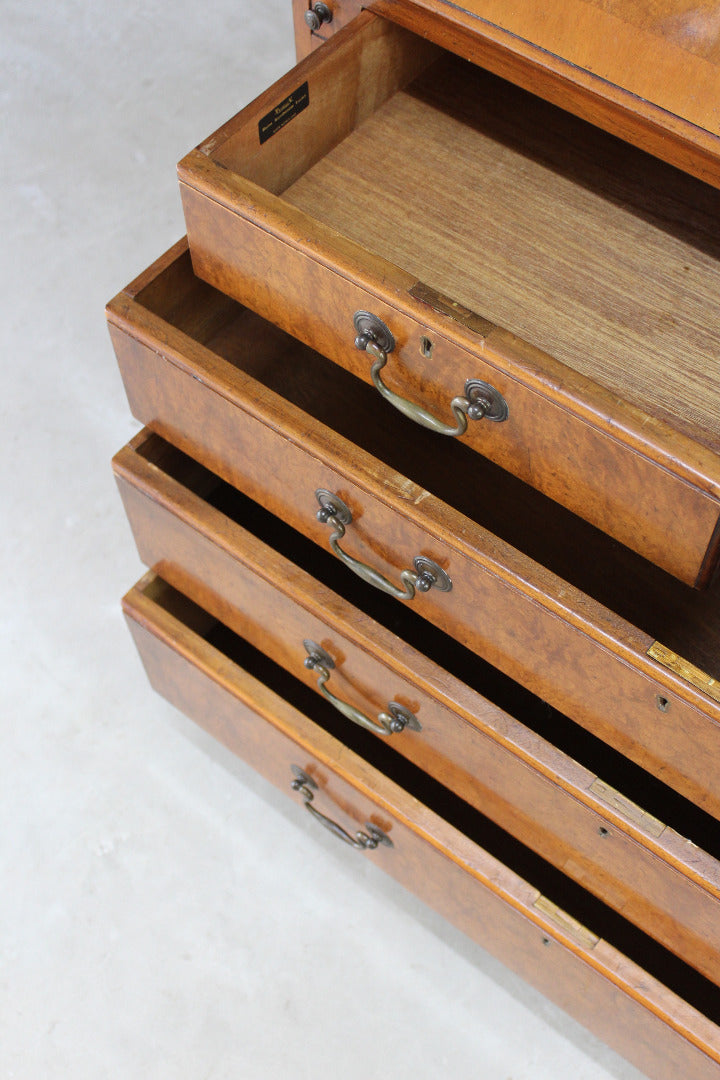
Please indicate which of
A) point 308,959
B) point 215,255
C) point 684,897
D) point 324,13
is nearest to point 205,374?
point 215,255

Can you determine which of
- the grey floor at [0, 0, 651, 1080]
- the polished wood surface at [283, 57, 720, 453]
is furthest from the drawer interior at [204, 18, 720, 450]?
the grey floor at [0, 0, 651, 1080]

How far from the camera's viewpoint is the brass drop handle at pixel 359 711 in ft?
3.18

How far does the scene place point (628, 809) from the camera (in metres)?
0.84

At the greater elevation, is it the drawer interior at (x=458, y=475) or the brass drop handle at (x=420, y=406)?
the drawer interior at (x=458, y=475)

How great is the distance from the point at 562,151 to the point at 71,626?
0.75 metres

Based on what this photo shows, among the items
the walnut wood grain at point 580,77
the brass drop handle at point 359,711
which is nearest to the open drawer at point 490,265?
the walnut wood grain at point 580,77

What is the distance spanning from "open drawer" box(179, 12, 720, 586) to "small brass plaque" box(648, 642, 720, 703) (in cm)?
6

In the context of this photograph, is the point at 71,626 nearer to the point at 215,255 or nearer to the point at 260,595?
the point at 260,595

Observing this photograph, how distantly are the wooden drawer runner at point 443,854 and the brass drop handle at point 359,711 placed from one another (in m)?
0.05

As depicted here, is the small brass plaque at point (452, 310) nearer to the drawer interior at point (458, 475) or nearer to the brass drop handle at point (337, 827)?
the drawer interior at point (458, 475)

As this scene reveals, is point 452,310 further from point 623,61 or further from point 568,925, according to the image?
point 568,925

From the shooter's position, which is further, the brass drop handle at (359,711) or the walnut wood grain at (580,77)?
the brass drop handle at (359,711)

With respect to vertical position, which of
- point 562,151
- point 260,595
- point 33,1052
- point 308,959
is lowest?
point 33,1052

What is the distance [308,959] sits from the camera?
1199 millimetres
